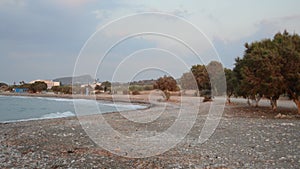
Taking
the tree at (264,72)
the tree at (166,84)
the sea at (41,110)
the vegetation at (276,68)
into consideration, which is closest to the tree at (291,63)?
the vegetation at (276,68)

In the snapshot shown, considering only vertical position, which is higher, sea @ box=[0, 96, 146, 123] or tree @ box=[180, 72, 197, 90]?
tree @ box=[180, 72, 197, 90]

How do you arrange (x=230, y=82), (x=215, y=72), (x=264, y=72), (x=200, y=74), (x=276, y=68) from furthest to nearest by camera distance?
(x=200, y=74)
(x=215, y=72)
(x=230, y=82)
(x=264, y=72)
(x=276, y=68)

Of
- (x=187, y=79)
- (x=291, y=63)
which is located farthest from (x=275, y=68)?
(x=187, y=79)

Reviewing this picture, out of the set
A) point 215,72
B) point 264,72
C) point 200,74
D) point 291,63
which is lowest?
point 264,72

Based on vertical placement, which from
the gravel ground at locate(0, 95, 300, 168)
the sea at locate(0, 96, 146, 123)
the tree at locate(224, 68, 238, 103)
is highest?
the tree at locate(224, 68, 238, 103)

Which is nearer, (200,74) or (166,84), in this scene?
(200,74)

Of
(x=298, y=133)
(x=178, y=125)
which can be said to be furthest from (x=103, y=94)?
(x=298, y=133)

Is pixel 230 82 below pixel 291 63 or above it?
below

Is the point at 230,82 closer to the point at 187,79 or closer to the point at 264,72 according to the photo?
the point at 187,79

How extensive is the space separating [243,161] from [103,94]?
97.1m

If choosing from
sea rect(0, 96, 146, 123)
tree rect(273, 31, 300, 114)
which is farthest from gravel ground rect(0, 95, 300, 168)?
sea rect(0, 96, 146, 123)

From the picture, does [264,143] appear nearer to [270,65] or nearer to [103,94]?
[270,65]

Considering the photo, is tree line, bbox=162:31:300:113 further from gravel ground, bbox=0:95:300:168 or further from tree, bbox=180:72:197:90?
gravel ground, bbox=0:95:300:168

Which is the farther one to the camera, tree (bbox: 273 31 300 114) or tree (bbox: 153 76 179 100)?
tree (bbox: 153 76 179 100)
